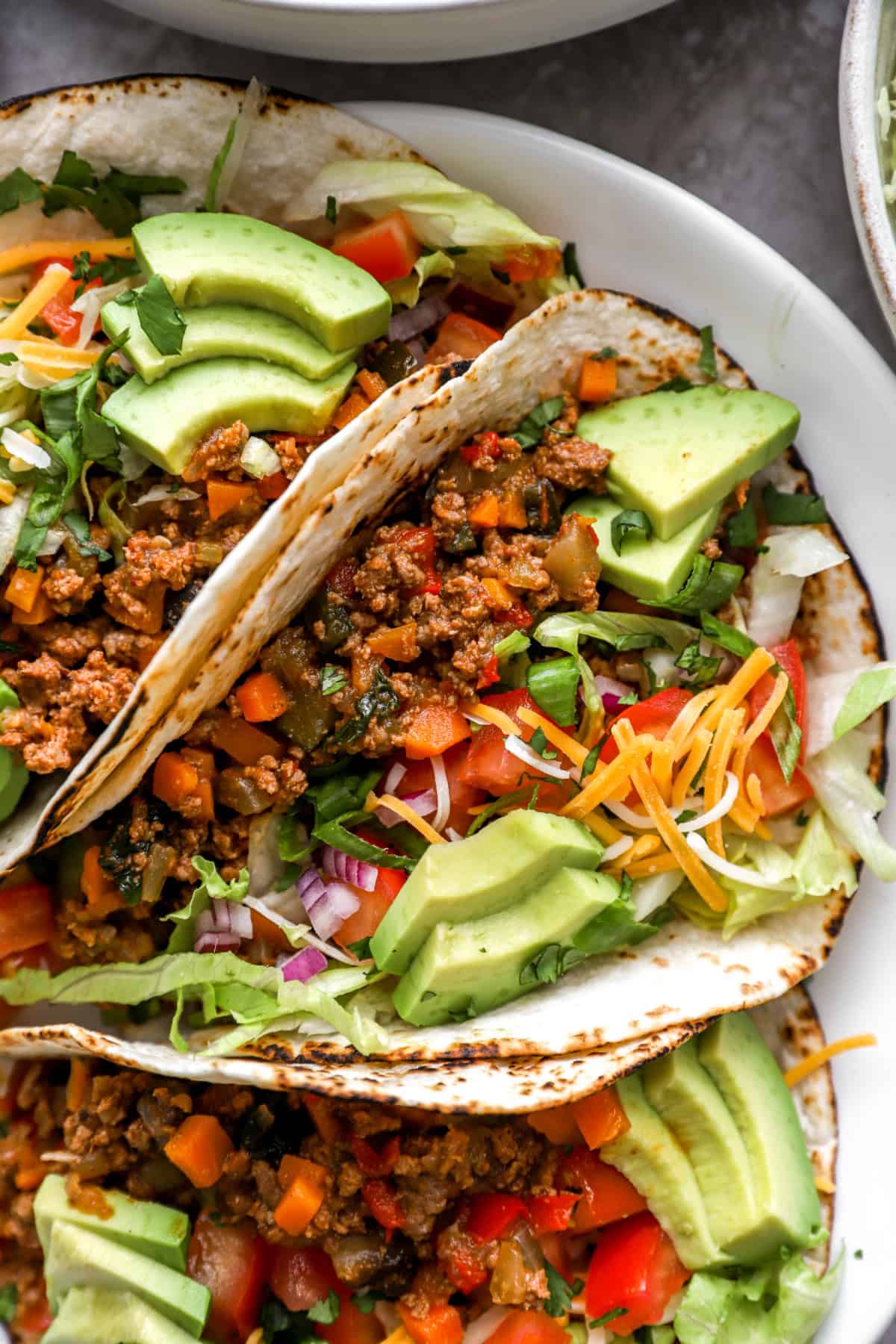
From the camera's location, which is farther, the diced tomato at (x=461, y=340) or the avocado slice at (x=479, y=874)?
the diced tomato at (x=461, y=340)

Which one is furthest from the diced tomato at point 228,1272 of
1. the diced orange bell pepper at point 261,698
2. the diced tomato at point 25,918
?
the diced orange bell pepper at point 261,698

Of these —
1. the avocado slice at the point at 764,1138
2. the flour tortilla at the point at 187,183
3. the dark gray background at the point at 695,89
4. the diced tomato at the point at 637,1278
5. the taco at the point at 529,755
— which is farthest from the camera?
the dark gray background at the point at 695,89

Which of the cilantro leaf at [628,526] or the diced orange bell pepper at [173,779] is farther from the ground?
the cilantro leaf at [628,526]

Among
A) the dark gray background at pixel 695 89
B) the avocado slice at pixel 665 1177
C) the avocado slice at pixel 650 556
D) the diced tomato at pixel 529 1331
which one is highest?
the dark gray background at pixel 695 89

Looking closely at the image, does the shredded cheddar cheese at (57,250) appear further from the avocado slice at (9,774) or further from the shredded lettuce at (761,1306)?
the shredded lettuce at (761,1306)

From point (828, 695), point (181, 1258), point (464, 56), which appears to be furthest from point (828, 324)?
point (181, 1258)

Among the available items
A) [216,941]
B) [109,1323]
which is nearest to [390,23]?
[216,941]

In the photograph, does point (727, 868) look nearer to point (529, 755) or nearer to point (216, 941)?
point (529, 755)
